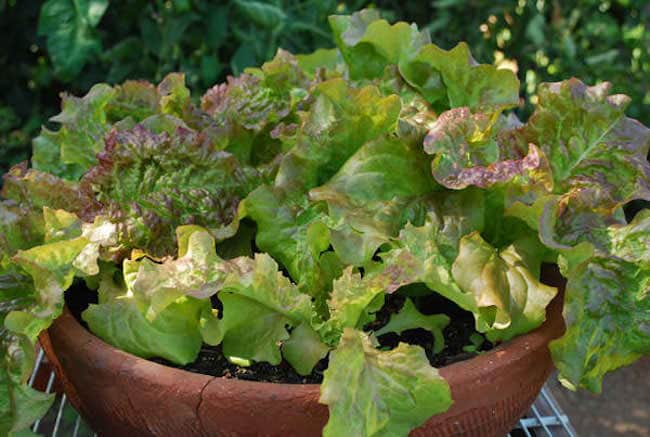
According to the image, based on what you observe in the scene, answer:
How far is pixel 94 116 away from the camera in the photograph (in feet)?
3.19

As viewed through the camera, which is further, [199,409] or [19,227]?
[19,227]

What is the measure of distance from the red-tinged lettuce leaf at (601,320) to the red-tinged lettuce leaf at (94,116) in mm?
457

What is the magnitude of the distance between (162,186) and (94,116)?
20 cm

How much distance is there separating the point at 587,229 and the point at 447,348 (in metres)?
0.16

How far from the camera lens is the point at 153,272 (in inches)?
27.6

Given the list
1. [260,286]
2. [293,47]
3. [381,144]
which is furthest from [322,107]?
[293,47]

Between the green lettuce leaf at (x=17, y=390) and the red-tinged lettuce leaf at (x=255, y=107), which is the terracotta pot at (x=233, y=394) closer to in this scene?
the green lettuce leaf at (x=17, y=390)

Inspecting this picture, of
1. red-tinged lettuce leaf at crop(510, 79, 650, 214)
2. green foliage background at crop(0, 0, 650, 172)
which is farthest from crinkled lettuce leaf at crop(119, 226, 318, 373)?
green foliage background at crop(0, 0, 650, 172)

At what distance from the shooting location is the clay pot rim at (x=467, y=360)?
689 mm

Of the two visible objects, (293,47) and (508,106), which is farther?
(293,47)

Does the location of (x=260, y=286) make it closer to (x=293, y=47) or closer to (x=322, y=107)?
(x=322, y=107)

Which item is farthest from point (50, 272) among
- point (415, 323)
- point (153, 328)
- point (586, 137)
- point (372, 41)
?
point (586, 137)

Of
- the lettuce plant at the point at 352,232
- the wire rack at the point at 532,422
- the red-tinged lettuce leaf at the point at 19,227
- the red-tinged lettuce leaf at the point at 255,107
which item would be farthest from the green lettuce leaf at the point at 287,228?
the wire rack at the point at 532,422

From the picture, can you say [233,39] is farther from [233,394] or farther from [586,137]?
[233,394]
